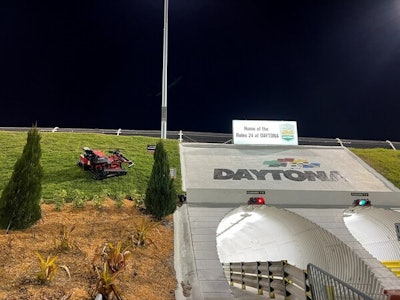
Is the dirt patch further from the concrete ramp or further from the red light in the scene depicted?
the concrete ramp

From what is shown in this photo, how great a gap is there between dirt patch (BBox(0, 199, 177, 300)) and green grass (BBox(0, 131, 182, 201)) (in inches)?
94.7

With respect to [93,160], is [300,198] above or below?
below

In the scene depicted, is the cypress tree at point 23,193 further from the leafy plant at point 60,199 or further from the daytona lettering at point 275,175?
the daytona lettering at point 275,175

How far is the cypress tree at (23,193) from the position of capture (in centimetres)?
1010

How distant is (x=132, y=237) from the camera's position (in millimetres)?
11039

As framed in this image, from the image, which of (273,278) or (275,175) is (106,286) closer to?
(273,278)

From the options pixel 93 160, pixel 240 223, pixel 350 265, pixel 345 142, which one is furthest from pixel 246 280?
pixel 345 142

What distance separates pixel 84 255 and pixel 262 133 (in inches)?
733

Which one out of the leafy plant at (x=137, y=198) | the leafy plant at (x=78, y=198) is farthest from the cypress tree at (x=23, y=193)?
the leafy plant at (x=137, y=198)

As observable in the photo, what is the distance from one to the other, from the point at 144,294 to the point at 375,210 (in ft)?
43.7

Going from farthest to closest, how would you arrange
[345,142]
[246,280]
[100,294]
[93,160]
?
[345,142]
[246,280]
[93,160]
[100,294]

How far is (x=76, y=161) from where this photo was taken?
19031mm

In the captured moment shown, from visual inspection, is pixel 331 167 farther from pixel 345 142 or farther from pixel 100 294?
pixel 100 294

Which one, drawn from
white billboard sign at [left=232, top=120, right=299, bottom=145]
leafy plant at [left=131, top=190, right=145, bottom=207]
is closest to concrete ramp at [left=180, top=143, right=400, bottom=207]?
white billboard sign at [left=232, top=120, right=299, bottom=145]
